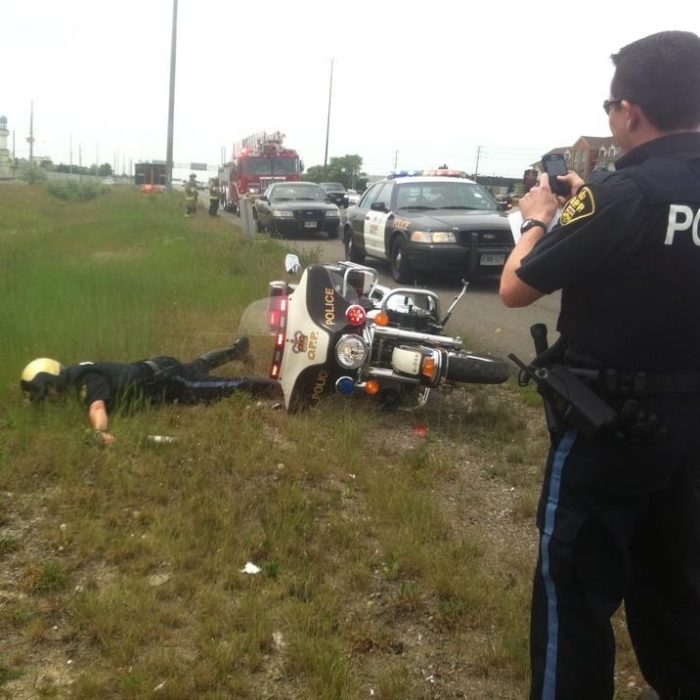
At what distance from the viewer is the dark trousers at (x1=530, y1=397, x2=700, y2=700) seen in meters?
2.24

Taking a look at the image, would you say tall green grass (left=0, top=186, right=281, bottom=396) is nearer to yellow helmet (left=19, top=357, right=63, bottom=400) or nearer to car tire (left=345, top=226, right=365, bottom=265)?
yellow helmet (left=19, top=357, right=63, bottom=400)

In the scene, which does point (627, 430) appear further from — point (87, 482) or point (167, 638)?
point (87, 482)

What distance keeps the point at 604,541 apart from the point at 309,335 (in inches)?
119

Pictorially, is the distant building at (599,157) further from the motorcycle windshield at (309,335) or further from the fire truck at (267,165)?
the fire truck at (267,165)

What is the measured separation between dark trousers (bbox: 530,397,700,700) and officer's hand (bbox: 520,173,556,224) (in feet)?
2.10

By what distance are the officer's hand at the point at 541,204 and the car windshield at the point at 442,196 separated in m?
Result: 10.3

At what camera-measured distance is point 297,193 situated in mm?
23328

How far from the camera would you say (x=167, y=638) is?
2.94 metres

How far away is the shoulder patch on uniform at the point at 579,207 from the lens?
7.07 ft

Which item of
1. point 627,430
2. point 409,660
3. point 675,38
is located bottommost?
point 409,660

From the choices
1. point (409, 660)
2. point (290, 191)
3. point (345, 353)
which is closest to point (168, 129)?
point (290, 191)

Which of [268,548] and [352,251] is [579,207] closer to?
[268,548]

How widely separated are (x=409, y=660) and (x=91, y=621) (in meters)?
1.09

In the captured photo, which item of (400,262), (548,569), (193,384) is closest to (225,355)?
(193,384)
